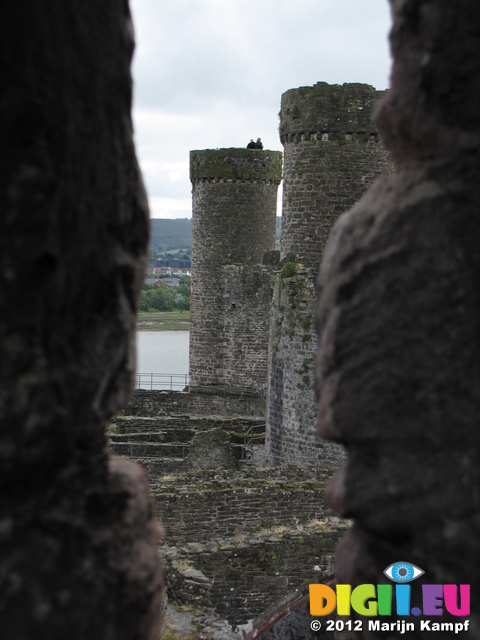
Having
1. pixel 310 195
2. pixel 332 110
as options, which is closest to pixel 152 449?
pixel 310 195

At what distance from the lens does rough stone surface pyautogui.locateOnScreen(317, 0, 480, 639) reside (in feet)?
7.56

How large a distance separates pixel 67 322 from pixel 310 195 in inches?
439

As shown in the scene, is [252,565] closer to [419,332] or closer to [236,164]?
[419,332]

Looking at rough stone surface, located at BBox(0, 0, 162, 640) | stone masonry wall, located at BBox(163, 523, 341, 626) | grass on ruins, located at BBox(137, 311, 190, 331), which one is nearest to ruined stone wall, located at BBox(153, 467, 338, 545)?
stone masonry wall, located at BBox(163, 523, 341, 626)

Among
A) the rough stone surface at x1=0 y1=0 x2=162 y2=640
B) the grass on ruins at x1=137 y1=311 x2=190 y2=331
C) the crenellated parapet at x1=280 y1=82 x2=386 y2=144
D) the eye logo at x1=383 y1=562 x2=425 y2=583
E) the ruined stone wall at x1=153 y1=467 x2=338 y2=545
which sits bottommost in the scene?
the grass on ruins at x1=137 y1=311 x2=190 y2=331

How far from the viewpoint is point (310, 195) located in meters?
13.1

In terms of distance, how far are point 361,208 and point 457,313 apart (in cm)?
53

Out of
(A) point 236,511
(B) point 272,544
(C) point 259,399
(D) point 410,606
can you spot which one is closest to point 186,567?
(B) point 272,544

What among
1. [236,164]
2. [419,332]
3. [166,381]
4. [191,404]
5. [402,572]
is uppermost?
[236,164]

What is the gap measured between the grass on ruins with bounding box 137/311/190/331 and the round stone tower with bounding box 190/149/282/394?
55792 millimetres

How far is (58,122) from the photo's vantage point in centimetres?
217

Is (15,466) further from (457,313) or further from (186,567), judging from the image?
(186,567)

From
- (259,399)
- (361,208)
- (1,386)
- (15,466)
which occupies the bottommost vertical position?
(259,399)

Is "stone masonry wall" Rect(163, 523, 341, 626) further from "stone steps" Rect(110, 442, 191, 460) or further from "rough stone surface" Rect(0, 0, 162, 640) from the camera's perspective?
"stone steps" Rect(110, 442, 191, 460)
